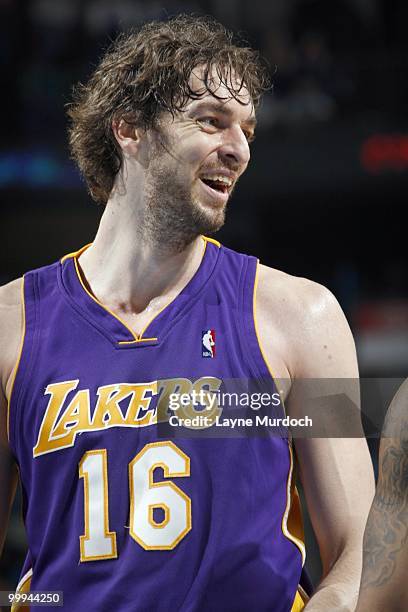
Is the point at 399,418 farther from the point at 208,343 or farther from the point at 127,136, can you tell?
the point at 127,136

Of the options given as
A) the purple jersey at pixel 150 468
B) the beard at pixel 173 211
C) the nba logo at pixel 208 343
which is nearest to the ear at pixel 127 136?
the beard at pixel 173 211

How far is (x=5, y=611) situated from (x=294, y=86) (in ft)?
33.9

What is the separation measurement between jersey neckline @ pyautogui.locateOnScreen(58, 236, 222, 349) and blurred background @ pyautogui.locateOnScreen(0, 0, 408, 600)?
838cm

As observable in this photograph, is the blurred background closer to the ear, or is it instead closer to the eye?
the ear

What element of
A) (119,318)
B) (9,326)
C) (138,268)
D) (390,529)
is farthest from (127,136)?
(390,529)

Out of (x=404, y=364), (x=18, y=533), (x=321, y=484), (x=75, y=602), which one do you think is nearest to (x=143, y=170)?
(x=321, y=484)

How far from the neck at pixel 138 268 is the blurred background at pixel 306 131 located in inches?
330

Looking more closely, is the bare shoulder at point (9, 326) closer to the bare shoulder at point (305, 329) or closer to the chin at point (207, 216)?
the chin at point (207, 216)

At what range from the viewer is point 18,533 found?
844 centimetres

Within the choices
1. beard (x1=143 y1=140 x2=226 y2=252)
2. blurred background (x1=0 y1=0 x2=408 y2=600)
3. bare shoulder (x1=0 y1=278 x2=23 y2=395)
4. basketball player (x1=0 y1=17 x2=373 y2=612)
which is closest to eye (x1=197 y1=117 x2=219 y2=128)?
basketball player (x1=0 y1=17 x2=373 y2=612)

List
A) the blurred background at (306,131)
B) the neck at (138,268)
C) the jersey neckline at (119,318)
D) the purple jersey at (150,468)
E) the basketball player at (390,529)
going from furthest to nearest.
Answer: the blurred background at (306,131) → the neck at (138,268) → the jersey neckline at (119,318) → the purple jersey at (150,468) → the basketball player at (390,529)

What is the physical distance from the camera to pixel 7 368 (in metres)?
3.09

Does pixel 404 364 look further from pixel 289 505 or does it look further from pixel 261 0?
pixel 289 505

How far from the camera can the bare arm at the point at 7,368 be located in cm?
309
